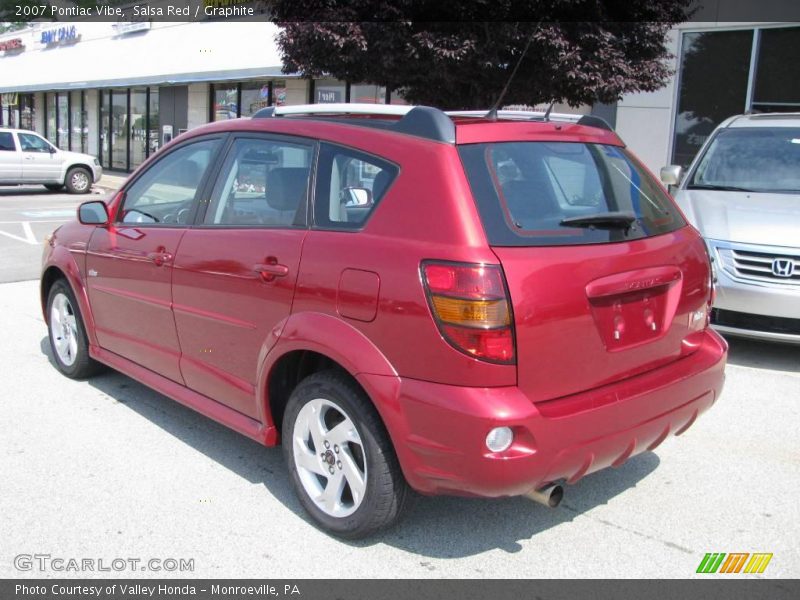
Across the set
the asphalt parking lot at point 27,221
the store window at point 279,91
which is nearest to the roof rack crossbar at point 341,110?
the asphalt parking lot at point 27,221

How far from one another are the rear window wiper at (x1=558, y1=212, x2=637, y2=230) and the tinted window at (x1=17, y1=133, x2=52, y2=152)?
65.4 feet

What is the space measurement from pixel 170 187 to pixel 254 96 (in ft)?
55.0

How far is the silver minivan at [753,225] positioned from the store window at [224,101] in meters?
16.0

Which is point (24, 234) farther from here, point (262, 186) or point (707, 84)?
point (707, 84)

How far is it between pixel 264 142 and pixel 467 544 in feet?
6.99

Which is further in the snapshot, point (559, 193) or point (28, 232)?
point (28, 232)

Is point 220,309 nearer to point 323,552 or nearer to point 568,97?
point 323,552

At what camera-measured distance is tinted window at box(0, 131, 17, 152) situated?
773 inches


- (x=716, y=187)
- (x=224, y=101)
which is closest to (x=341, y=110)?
(x=716, y=187)

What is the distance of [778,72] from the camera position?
11602mm

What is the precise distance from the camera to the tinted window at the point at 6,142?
1962 cm

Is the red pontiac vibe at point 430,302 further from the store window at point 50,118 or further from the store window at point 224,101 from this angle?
the store window at point 50,118

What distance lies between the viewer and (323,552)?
Result: 10.7 feet
